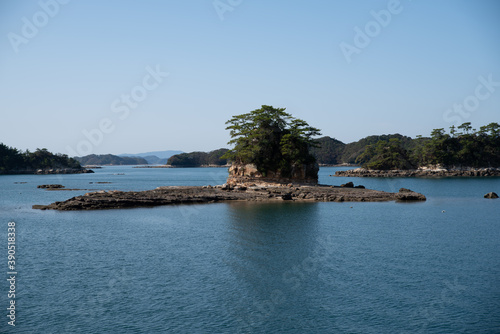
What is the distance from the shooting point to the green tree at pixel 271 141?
82.5m

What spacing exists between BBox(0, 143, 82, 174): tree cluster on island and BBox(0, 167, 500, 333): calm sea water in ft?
509

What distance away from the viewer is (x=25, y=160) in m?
187

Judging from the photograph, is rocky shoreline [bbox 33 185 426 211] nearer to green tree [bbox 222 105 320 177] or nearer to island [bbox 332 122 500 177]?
green tree [bbox 222 105 320 177]

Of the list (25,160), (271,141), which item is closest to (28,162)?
(25,160)

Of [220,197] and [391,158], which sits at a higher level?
[391,158]

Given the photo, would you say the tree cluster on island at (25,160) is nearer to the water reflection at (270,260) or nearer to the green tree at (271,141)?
the green tree at (271,141)

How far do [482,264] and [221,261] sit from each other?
1822cm

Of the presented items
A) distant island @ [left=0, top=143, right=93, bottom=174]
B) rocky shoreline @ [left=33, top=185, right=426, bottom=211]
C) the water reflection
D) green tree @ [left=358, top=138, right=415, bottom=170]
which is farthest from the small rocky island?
distant island @ [left=0, top=143, right=93, bottom=174]

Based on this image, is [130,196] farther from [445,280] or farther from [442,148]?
[442,148]

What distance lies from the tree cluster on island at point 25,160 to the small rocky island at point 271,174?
133521mm

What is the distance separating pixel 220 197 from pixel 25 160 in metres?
153

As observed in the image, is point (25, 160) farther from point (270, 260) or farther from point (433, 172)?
point (270, 260)

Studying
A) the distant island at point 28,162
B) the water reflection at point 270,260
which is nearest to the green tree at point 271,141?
the water reflection at point 270,260

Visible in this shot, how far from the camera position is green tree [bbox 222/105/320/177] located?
3248 inches
